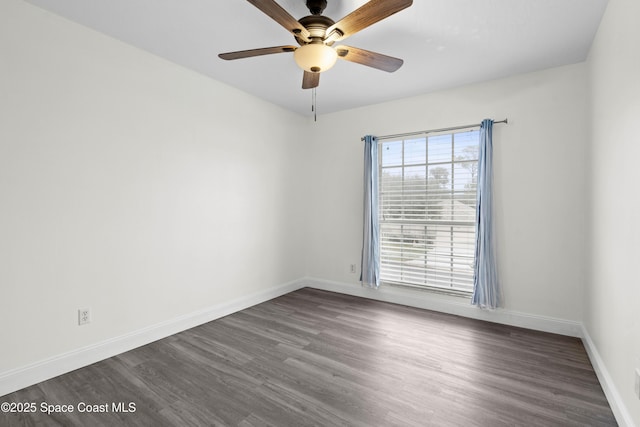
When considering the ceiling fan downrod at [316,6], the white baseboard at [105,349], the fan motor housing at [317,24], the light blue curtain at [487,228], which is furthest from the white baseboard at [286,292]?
the ceiling fan downrod at [316,6]

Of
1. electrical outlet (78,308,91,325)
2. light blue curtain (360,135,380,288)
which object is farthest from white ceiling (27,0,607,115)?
electrical outlet (78,308,91,325)

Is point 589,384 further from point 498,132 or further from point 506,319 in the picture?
point 498,132

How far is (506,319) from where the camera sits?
329 centimetres

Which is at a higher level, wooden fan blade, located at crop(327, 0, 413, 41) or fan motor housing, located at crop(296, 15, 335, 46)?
fan motor housing, located at crop(296, 15, 335, 46)

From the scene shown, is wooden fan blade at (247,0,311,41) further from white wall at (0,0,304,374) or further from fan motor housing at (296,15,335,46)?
white wall at (0,0,304,374)

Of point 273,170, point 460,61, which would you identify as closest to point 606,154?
point 460,61

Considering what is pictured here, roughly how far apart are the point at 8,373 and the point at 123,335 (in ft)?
2.34

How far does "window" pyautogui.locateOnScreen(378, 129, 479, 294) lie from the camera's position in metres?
3.51

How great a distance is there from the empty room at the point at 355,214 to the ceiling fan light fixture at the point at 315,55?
1cm

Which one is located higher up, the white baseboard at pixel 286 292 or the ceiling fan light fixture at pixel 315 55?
the ceiling fan light fixture at pixel 315 55

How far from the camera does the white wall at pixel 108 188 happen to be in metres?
2.11

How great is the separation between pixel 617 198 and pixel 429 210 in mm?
1881

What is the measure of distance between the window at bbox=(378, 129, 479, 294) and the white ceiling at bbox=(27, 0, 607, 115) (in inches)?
30.3

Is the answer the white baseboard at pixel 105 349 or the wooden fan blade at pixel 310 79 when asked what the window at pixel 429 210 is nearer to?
the wooden fan blade at pixel 310 79
